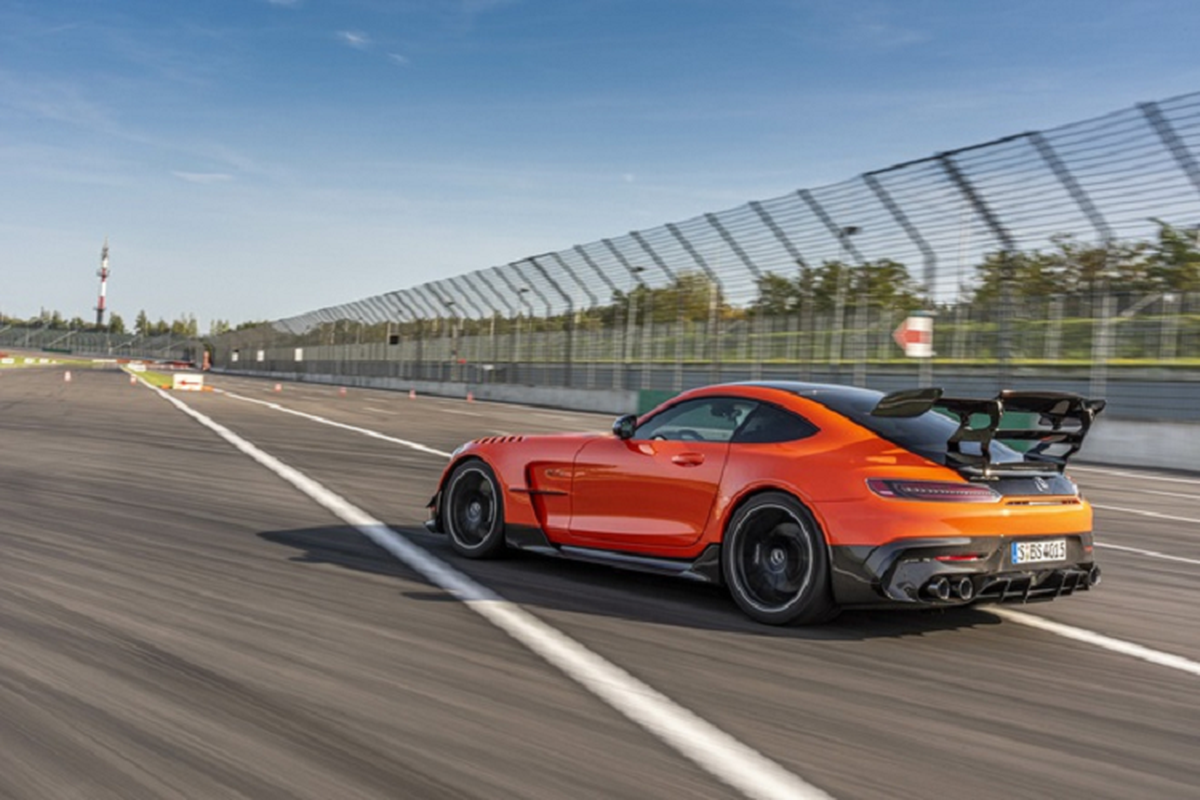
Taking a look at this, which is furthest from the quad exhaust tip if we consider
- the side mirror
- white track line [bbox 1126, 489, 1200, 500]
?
white track line [bbox 1126, 489, 1200, 500]

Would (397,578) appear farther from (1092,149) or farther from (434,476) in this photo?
(1092,149)

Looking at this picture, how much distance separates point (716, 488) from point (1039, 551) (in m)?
1.52

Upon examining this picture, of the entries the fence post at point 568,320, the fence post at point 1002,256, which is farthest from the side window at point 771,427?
the fence post at point 568,320

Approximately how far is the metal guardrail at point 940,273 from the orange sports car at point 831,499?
13541mm

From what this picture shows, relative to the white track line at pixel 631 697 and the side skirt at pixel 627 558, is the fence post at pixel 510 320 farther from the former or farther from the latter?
the side skirt at pixel 627 558

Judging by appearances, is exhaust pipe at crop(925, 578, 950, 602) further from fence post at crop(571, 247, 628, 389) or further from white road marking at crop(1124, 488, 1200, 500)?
fence post at crop(571, 247, 628, 389)

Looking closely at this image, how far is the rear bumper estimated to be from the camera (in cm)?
527

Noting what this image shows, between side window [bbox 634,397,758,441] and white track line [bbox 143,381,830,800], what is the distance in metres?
1.24

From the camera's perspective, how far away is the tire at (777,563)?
18.2 ft

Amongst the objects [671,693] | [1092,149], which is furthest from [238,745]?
[1092,149]

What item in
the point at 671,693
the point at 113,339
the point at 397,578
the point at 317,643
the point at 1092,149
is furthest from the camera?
the point at 113,339

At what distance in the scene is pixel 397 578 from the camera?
677 centimetres

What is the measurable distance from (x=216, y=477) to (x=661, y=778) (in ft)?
31.6

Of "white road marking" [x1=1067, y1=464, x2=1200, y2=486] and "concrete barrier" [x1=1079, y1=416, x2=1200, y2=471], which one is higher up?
"concrete barrier" [x1=1079, y1=416, x2=1200, y2=471]
